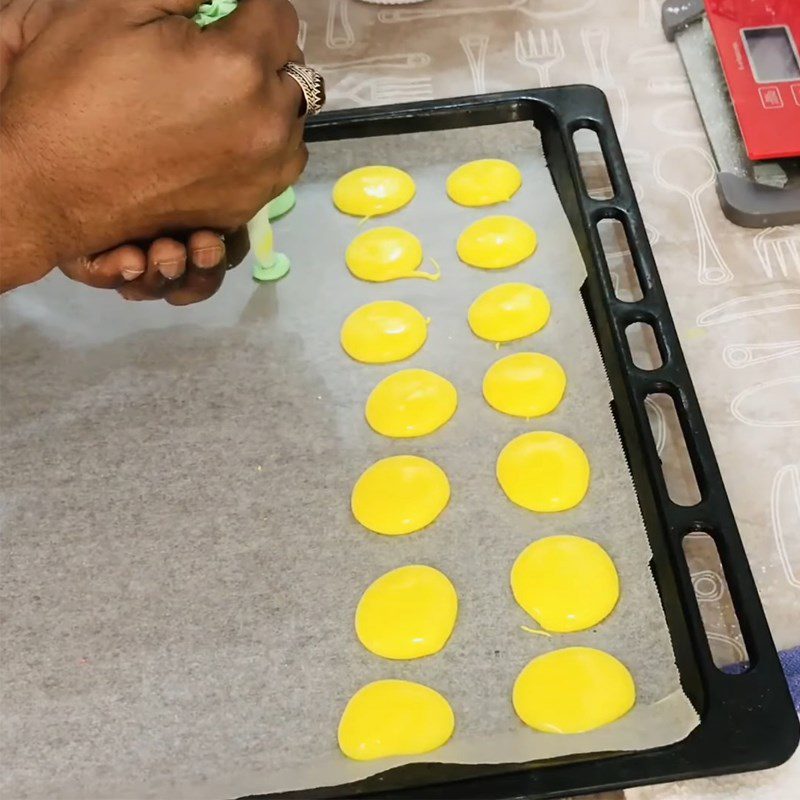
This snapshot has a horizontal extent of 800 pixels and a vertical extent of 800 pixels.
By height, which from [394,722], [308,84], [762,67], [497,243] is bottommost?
[394,722]

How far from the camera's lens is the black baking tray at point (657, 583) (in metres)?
0.61

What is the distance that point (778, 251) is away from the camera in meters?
0.92

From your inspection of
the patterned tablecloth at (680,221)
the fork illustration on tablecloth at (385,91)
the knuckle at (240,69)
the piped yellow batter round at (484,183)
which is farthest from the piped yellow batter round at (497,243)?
the knuckle at (240,69)

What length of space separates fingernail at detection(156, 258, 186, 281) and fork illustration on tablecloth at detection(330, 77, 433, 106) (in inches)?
18.2

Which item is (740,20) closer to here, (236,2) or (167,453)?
(236,2)

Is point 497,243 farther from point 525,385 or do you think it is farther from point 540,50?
point 540,50

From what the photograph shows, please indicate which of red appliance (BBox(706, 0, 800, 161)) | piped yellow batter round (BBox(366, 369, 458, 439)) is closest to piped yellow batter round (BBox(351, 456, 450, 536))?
piped yellow batter round (BBox(366, 369, 458, 439))

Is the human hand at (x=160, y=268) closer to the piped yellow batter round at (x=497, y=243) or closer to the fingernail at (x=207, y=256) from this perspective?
the fingernail at (x=207, y=256)

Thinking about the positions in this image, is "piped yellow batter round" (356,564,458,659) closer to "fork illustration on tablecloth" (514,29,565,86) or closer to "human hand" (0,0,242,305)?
"human hand" (0,0,242,305)

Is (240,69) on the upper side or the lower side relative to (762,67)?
upper

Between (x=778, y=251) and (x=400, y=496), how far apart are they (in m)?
0.46

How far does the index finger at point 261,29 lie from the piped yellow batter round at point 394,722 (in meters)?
0.47

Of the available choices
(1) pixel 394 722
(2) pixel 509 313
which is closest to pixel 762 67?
(2) pixel 509 313

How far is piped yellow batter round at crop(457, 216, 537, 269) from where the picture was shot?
0.93 meters
